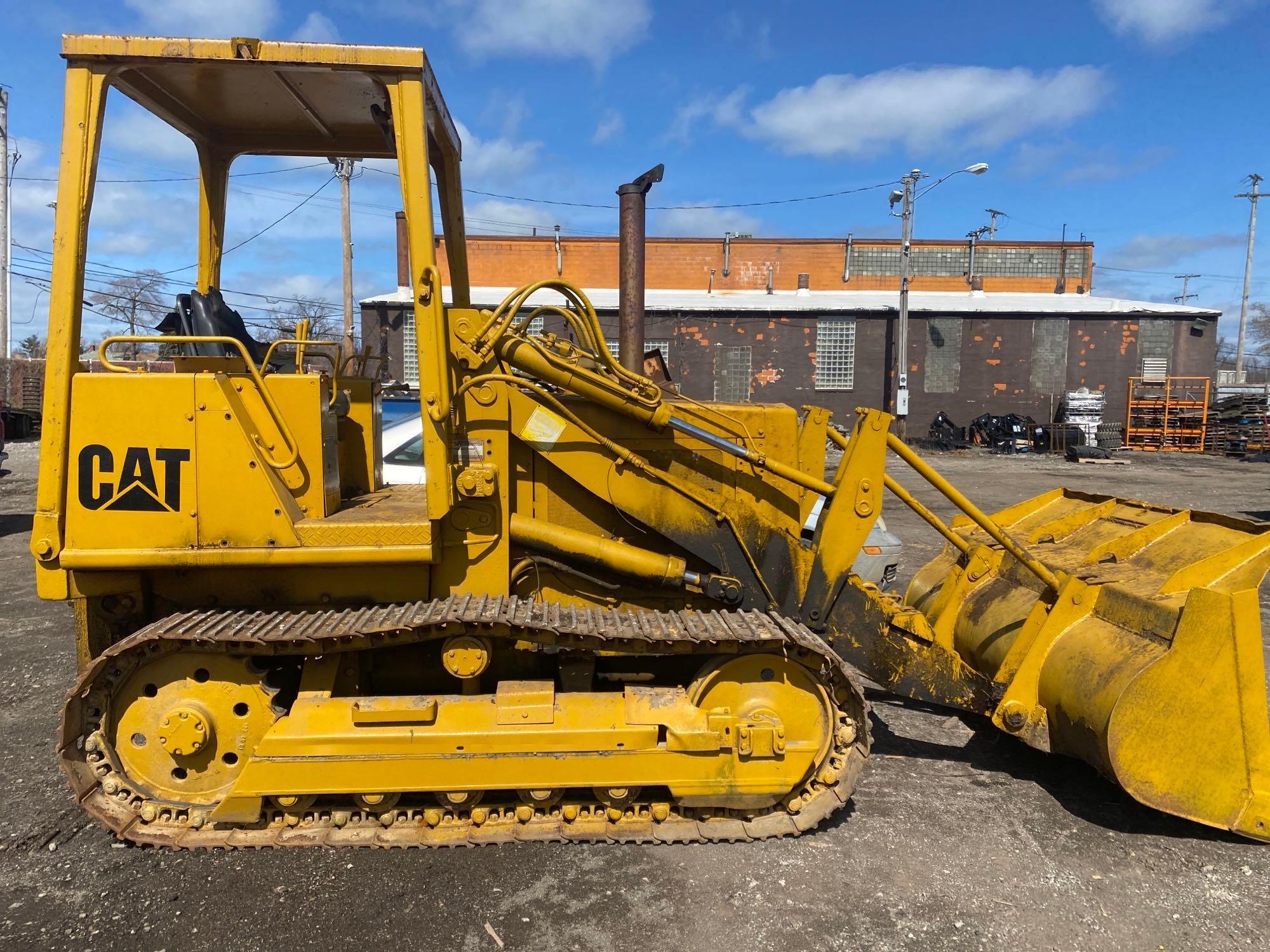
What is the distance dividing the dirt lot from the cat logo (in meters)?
1.60

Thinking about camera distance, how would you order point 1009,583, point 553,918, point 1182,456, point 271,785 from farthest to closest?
1. point 1182,456
2. point 1009,583
3. point 271,785
4. point 553,918

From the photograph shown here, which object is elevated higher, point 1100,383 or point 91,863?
point 1100,383

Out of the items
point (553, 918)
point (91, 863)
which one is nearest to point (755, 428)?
point (553, 918)

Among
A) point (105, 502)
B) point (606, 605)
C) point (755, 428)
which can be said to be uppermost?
point (755, 428)

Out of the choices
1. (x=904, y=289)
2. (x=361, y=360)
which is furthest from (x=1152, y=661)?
(x=904, y=289)

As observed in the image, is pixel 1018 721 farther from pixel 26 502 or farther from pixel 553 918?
pixel 26 502

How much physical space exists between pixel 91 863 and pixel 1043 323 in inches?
1170

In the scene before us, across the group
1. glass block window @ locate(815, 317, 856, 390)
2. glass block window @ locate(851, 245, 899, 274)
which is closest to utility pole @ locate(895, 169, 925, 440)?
glass block window @ locate(815, 317, 856, 390)

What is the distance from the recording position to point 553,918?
302 cm

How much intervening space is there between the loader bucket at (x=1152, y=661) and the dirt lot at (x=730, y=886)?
0.35m

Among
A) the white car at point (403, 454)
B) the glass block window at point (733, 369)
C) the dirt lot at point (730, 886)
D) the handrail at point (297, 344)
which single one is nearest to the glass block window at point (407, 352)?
the glass block window at point (733, 369)

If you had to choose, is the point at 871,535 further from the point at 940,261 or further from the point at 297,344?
the point at 940,261

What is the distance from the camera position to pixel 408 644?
3447 mm

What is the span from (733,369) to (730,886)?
80.0 ft
